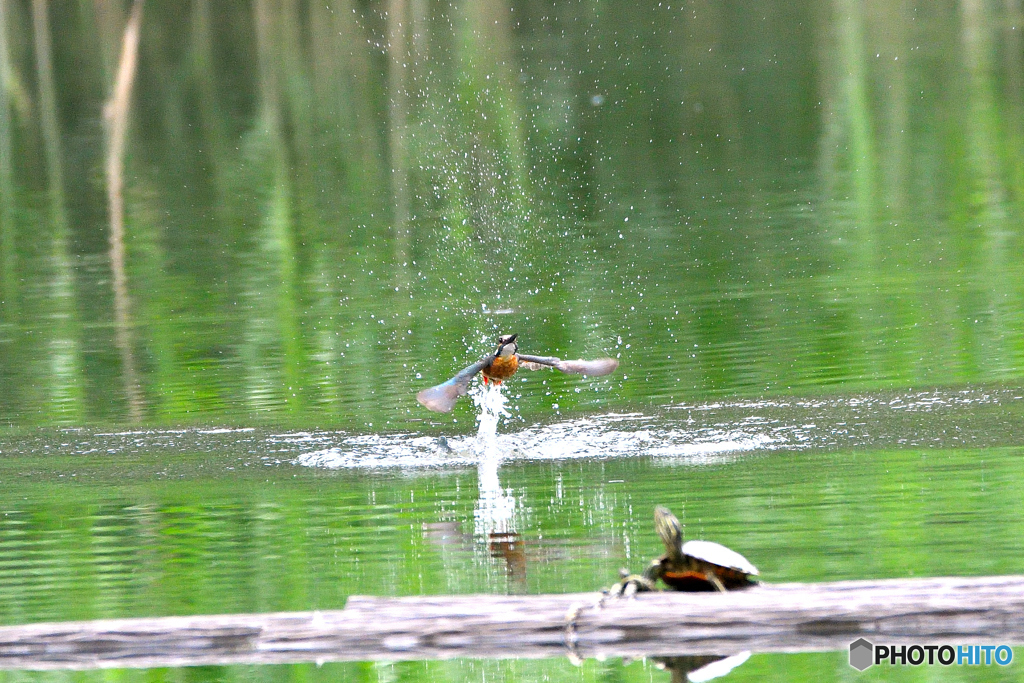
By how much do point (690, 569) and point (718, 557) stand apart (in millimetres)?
116

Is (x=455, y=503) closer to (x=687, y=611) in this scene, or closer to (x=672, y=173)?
(x=687, y=611)

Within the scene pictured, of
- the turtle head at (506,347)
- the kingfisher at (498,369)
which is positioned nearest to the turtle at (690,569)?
the kingfisher at (498,369)

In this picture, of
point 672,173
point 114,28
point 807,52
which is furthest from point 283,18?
point 672,173

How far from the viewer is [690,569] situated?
201 inches

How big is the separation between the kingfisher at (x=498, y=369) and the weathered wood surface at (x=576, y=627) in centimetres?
239

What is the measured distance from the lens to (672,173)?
18.0 meters

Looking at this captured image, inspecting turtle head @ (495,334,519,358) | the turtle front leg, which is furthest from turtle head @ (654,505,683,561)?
turtle head @ (495,334,519,358)

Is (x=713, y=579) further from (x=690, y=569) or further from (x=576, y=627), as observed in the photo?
(x=576, y=627)

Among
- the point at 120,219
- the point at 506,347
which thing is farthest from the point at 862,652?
the point at 120,219

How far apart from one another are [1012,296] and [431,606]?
7216mm

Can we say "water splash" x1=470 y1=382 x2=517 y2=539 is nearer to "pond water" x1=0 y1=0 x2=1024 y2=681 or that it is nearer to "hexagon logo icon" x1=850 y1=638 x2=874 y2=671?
"pond water" x1=0 y1=0 x2=1024 y2=681

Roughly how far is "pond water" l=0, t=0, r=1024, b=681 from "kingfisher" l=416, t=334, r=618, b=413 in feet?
1.43

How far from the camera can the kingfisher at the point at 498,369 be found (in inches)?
284

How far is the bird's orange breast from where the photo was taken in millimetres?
7488
